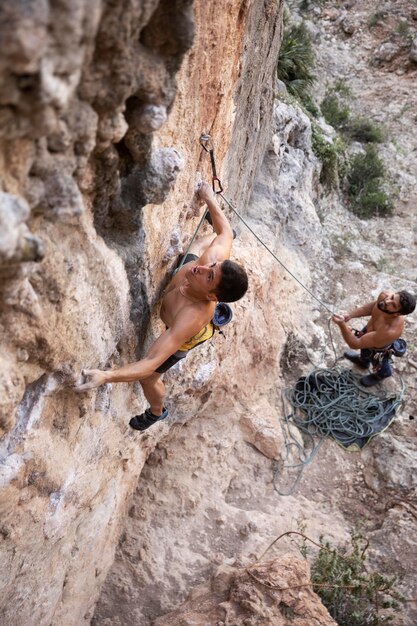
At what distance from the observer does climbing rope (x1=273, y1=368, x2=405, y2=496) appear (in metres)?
5.01

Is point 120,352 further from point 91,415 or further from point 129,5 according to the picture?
point 129,5

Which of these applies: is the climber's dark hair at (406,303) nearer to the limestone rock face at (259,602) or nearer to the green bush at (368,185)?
the limestone rock face at (259,602)

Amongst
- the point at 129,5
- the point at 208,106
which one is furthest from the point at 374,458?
the point at 129,5

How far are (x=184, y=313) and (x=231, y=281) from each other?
12.7 inches

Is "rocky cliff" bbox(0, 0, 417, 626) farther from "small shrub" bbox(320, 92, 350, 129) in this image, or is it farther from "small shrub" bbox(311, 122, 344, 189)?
"small shrub" bbox(320, 92, 350, 129)

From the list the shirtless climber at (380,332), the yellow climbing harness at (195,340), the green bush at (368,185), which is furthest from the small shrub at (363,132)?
the yellow climbing harness at (195,340)

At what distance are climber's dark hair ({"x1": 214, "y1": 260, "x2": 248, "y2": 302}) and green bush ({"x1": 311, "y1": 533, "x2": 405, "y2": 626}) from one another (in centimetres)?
214

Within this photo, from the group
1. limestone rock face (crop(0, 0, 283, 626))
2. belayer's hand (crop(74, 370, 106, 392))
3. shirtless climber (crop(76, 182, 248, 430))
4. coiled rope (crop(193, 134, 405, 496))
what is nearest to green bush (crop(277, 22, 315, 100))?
coiled rope (crop(193, 134, 405, 496))

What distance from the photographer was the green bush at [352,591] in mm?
3504

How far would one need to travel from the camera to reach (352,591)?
362 centimetres

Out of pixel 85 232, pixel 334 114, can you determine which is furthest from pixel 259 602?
pixel 334 114

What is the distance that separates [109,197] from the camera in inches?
87.4

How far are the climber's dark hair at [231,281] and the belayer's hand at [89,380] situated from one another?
767 mm

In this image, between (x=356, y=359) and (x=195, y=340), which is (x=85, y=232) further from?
(x=356, y=359)
